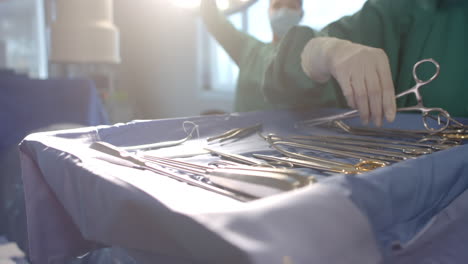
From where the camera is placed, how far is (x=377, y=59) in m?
0.62

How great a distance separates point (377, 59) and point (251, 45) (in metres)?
0.71

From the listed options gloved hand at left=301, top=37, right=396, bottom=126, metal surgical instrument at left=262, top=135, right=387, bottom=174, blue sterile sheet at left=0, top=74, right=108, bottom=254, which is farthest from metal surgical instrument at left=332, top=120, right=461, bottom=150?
blue sterile sheet at left=0, top=74, right=108, bottom=254

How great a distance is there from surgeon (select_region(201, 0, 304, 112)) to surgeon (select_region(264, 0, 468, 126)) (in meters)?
0.20

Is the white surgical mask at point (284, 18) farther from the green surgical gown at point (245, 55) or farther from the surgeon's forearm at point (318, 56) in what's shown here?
the surgeon's forearm at point (318, 56)

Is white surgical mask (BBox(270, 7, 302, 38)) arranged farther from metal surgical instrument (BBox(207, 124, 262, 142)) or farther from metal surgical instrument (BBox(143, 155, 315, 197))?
metal surgical instrument (BBox(143, 155, 315, 197))

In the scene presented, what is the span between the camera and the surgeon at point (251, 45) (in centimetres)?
111

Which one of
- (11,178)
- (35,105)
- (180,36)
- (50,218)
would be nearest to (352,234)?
(50,218)

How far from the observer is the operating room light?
1.10 metres

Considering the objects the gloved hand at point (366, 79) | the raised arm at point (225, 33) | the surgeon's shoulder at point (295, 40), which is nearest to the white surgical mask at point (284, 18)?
the raised arm at point (225, 33)

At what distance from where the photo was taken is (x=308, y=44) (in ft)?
2.43

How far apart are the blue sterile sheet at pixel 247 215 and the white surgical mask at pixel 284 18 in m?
0.74

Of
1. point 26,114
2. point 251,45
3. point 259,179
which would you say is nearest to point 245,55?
point 251,45

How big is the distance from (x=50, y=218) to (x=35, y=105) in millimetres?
1194

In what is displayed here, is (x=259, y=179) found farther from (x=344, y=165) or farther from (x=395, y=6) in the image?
(x=395, y=6)
